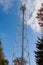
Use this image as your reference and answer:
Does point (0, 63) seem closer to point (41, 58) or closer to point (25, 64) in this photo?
point (41, 58)

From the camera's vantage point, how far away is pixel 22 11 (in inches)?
2232

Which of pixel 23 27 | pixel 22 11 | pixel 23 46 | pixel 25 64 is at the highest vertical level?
pixel 22 11

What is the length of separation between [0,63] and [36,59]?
18.0 meters

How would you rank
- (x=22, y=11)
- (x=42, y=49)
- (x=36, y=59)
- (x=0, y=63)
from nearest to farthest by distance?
(x=0, y=63) < (x=42, y=49) < (x=36, y=59) < (x=22, y=11)

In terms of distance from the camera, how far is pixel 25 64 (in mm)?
56438

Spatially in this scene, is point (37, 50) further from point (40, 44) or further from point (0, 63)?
point (0, 63)

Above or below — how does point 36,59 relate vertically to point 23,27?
below

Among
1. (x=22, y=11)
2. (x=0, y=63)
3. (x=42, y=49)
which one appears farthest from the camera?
(x=22, y=11)

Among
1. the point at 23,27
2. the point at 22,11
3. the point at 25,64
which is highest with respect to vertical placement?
the point at 22,11

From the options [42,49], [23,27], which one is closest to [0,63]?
[42,49]

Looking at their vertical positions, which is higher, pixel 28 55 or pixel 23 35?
pixel 23 35

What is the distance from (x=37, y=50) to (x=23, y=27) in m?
6.08

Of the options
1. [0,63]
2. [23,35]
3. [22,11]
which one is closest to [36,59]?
[23,35]

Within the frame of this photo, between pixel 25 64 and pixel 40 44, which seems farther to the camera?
pixel 25 64
